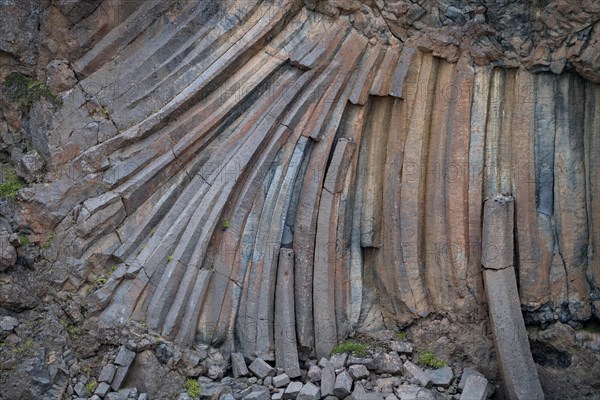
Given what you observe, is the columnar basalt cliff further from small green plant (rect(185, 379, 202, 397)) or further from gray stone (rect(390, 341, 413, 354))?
small green plant (rect(185, 379, 202, 397))

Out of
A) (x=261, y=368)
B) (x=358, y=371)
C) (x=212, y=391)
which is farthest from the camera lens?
(x=261, y=368)

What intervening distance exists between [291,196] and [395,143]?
1833mm

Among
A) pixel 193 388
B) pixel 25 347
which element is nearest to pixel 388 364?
pixel 193 388

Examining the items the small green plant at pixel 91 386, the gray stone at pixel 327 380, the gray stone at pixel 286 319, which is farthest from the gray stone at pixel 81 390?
the gray stone at pixel 327 380

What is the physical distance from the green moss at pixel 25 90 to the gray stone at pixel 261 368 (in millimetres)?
5232

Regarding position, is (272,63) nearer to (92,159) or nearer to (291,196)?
(291,196)

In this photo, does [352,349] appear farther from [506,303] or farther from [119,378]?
[119,378]

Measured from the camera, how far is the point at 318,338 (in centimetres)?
1377

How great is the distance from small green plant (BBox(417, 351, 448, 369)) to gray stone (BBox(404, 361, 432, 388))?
0.18 metres

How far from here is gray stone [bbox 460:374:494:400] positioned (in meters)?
12.9

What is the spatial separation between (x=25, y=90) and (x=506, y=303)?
324 inches

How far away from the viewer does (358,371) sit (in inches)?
524

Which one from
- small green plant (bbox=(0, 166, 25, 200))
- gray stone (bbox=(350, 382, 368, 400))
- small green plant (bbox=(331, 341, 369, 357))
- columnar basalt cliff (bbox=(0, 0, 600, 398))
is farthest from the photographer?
small green plant (bbox=(0, 166, 25, 200))

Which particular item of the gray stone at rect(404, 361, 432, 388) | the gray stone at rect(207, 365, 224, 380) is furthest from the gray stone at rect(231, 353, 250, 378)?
the gray stone at rect(404, 361, 432, 388)
